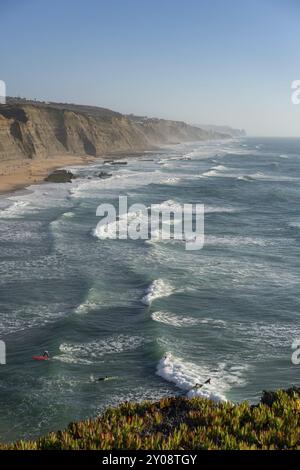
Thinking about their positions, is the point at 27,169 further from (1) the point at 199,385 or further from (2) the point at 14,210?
(1) the point at 199,385

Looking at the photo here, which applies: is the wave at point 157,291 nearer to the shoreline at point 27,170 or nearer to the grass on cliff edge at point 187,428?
the grass on cliff edge at point 187,428

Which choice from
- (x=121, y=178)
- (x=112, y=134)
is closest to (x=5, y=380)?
(x=121, y=178)

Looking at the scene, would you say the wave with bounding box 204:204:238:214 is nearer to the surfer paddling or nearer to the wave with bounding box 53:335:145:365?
the wave with bounding box 53:335:145:365

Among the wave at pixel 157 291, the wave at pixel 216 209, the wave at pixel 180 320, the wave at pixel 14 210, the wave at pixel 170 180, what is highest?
the wave at pixel 170 180

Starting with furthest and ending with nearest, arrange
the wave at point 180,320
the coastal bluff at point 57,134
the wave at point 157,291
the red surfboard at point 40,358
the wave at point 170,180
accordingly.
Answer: the coastal bluff at point 57,134, the wave at point 170,180, the wave at point 157,291, the wave at point 180,320, the red surfboard at point 40,358

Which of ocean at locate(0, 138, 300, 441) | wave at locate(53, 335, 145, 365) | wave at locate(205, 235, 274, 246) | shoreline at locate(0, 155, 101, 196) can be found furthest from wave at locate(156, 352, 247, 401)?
shoreline at locate(0, 155, 101, 196)

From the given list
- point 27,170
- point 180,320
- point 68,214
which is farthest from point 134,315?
point 27,170

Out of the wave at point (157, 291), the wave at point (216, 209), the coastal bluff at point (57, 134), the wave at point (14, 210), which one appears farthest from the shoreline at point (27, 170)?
the wave at point (157, 291)
